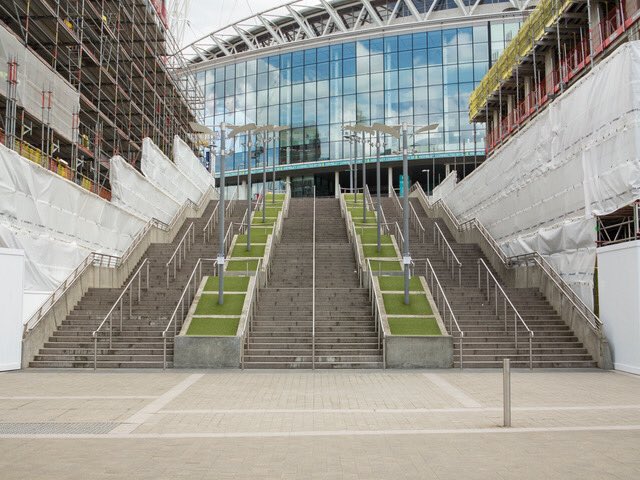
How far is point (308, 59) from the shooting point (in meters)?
62.5

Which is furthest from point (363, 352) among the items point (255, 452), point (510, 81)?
point (510, 81)

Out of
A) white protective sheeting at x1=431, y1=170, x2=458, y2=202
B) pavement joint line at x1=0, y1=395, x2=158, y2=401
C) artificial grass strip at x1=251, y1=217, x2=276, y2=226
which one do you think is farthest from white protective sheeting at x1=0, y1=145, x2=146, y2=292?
white protective sheeting at x1=431, y1=170, x2=458, y2=202

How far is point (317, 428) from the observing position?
336 inches

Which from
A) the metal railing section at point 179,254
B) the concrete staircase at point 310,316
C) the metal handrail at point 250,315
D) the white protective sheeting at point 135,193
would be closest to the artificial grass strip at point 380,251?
the concrete staircase at point 310,316

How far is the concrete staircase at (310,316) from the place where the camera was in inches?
635

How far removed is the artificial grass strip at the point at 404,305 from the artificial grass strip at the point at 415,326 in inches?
19.4

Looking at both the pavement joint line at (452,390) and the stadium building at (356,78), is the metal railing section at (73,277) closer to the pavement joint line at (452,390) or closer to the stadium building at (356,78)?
the pavement joint line at (452,390)

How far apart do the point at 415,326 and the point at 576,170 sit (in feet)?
21.3

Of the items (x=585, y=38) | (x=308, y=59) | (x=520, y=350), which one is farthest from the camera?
(x=308, y=59)

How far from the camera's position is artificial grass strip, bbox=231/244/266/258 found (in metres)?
25.2

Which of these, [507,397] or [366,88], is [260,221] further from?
[366,88]

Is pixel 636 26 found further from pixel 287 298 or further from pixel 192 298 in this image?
pixel 192 298

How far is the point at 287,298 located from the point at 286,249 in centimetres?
611

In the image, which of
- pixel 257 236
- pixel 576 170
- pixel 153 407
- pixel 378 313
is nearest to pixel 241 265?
pixel 257 236
